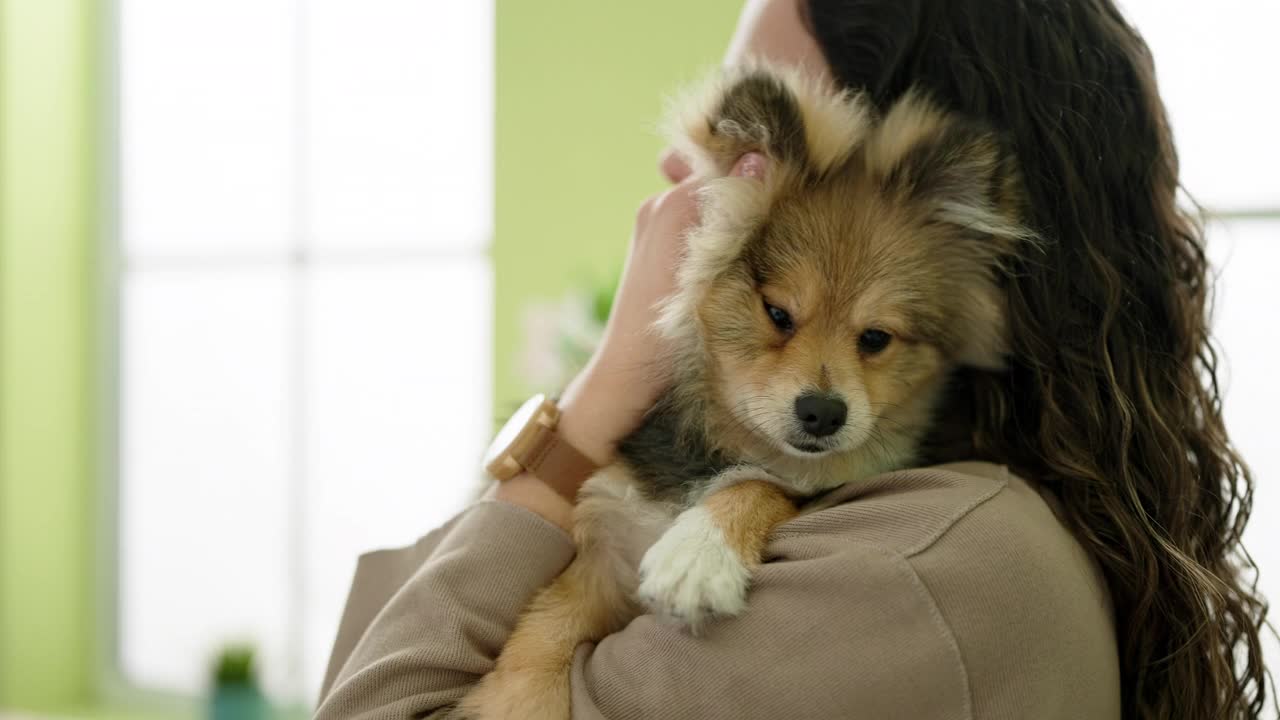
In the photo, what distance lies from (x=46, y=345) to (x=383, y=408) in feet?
5.78

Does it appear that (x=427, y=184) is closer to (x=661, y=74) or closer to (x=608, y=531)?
(x=661, y=74)

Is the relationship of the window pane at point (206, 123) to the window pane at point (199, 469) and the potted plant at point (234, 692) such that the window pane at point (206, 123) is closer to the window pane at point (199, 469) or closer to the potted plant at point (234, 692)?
the window pane at point (199, 469)

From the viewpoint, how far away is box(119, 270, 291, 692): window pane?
5402mm

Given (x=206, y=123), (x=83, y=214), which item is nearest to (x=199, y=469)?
(x=83, y=214)

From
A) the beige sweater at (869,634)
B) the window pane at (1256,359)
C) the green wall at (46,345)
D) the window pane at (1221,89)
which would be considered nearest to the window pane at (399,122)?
the green wall at (46,345)

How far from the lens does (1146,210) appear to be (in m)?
1.47

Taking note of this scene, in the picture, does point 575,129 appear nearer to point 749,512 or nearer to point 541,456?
point 541,456

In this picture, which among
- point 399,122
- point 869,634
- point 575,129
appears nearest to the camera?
point 869,634

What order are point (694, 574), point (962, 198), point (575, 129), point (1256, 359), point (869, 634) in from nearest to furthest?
1. point (869, 634)
2. point (694, 574)
3. point (962, 198)
4. point (1256, 359)
5. point (575, 129)

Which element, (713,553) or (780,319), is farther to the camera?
(780,319)

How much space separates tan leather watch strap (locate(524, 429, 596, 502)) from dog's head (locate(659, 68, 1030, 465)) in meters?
0.22

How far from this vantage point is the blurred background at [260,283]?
4.53m

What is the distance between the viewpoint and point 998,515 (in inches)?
48.4

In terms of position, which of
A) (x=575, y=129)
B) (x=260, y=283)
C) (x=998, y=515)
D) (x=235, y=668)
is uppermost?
(x=575, y=129)
